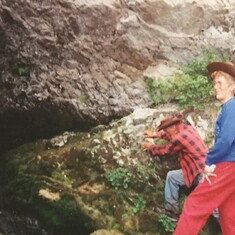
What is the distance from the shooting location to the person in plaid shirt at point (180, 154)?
5.65m

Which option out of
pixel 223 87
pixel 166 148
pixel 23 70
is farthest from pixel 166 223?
pixel 23 70

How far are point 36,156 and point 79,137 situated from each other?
0.85 meters

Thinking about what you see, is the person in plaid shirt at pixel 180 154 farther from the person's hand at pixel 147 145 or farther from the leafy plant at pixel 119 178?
the leafy plant at pixel 119 178

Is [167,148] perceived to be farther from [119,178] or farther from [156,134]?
[119,178]

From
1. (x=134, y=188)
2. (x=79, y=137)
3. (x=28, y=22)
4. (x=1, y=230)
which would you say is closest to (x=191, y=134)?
(x=134, y=188)

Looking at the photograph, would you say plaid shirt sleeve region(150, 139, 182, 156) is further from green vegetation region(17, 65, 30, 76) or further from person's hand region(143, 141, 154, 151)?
green vegetation region(17, 65, 30, 76)

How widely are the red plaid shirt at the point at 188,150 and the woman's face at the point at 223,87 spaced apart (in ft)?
3.14

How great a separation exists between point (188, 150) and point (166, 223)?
3.84 feet

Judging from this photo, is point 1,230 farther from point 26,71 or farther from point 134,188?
point 26,71

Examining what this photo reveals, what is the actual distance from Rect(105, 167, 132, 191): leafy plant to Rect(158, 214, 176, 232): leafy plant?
0.75 meters

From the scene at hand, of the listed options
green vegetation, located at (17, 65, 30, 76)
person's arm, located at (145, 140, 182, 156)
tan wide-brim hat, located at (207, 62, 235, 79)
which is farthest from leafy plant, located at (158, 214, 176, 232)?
green vegetation, located at (17, 65, 30, 76)

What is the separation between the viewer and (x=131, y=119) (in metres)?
6.94

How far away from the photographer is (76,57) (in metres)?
7.79

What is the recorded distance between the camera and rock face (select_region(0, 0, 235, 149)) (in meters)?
7.63
